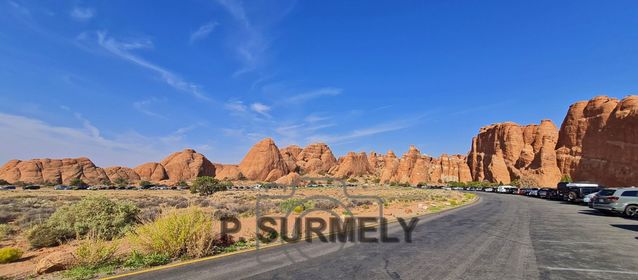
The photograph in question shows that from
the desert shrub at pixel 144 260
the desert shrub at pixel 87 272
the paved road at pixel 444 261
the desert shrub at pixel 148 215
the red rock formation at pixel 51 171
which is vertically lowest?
the desert shrub at pixel 87 272

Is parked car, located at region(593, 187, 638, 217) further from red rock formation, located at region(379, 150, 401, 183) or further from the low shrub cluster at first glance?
red rock formation, located at region(379, 150, 401, 183)

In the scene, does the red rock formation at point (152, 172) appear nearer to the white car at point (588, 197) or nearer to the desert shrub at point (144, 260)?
the white car at point (588, 197)

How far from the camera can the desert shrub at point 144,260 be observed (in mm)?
8414

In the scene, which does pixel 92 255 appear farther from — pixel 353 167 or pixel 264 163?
pixel 353 167

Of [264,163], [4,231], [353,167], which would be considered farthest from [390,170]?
[4,231]

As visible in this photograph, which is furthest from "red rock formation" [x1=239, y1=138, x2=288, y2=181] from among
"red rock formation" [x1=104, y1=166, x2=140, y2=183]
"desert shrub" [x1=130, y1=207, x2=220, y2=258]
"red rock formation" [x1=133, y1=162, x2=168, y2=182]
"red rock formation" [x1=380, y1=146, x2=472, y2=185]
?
"desert shrub" [x1=130, y1=207, x2=220, y2=258]

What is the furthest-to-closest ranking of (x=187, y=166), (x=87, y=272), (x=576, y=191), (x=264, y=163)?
1. (x=187, y=166)
2. (x=264, y=163)
3. (x=576, y=191)
4. (x=87, y=272)

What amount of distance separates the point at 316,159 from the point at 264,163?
4854 cm

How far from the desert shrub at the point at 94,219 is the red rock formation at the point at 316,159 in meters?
138

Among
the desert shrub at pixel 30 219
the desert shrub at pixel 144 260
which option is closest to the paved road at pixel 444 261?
the desert shrub at pixel 144 260

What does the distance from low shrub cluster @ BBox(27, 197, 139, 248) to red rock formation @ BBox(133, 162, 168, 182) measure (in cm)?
13322

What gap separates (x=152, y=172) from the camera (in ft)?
468

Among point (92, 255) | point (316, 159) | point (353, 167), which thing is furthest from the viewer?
point (316, 159)

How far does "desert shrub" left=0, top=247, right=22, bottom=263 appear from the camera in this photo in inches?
376
